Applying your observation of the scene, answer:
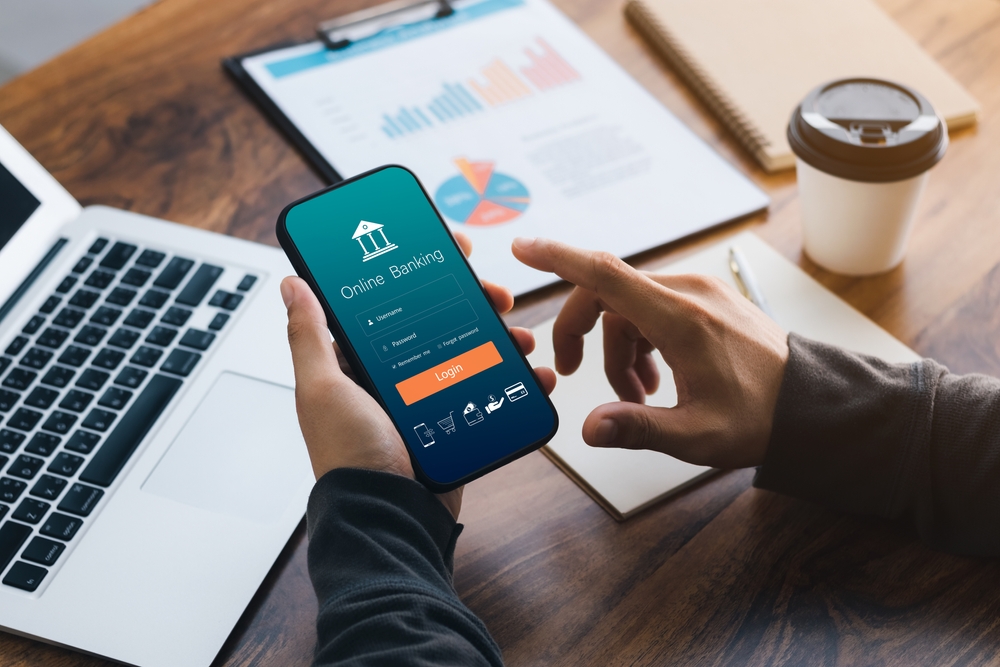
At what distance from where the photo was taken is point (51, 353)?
67 cm

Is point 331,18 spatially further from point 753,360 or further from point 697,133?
point 753,360

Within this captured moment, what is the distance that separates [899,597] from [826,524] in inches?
2.6

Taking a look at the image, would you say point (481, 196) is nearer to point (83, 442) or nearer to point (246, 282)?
point (246, 282)

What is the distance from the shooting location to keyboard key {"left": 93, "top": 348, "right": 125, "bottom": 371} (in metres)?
0.66

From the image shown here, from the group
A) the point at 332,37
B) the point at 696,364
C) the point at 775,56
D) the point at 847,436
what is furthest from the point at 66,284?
the point at 775,56

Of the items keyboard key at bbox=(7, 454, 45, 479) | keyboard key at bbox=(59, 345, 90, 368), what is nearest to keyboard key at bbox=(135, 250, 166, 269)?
keyboard key at bbox=(59, 345, 90, 368)

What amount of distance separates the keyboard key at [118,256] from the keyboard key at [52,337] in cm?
8

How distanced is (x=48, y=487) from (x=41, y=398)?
86 millimetres

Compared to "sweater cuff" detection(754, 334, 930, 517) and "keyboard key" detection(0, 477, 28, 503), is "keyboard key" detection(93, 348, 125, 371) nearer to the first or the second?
"keyboard key" detection(0, 477, 28, 503)

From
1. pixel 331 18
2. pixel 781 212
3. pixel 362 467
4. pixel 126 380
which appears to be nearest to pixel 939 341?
pixel 781 212

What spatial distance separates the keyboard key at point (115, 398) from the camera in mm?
641

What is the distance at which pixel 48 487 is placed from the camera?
0.59 meters

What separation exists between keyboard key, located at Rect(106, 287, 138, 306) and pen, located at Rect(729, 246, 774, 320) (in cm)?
55

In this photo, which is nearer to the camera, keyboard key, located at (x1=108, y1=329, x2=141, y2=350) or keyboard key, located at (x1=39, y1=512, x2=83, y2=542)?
keyboard key, located at (x1=39, y1=512, x2=83, y2=542)
